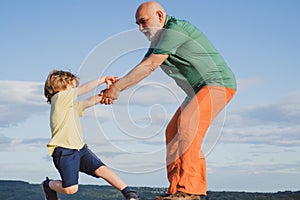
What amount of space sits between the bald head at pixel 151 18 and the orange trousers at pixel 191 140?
89 centimetres

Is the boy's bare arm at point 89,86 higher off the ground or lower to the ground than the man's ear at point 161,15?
lower

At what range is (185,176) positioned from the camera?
613 cm

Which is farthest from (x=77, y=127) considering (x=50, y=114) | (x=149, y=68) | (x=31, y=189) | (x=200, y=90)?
(x=31, y=189)

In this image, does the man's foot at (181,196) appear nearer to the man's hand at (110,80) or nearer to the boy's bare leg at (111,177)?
the boy's bare leg at (111,177)

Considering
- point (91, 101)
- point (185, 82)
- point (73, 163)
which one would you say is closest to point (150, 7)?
point (185, 82)

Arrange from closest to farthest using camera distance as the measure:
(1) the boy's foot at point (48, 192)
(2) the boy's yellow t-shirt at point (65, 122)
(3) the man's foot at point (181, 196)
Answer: (3) the man's foot at point (181, 196), (2) the boy's yellow t-shirt at point (65, 122), (1) the boy's foot at point (48, 192)

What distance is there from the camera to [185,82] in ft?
21.3

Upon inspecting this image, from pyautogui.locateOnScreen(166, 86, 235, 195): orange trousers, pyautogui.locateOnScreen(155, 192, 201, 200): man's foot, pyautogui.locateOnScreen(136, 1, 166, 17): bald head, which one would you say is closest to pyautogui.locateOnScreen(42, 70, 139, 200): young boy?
pyautogui.locateOnScreen(155, 192, 201, 200): man's foot

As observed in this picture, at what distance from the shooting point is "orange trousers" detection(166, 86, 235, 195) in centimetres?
615

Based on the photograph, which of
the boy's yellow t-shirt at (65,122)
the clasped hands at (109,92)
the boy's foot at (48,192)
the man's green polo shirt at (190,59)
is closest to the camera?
the man's green polo shirt at (190,59)

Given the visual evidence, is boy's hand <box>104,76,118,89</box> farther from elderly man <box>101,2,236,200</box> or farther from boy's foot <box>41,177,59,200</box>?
boy's foot <box>41,177,59,200</box>

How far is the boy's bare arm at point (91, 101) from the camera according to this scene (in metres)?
6.63

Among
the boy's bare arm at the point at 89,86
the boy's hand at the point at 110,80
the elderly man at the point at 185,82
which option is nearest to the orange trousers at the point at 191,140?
the elderly man at the point at 185,82

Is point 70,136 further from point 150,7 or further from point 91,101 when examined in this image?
point 150,7
